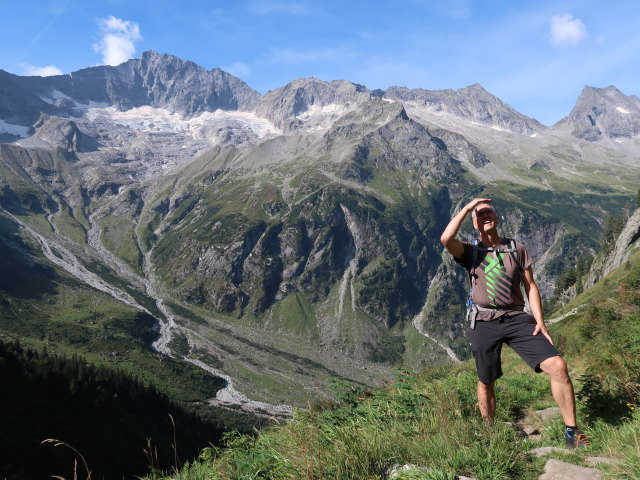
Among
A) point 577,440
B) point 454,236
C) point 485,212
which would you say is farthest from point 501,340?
point 485,212

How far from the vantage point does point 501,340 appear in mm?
7434

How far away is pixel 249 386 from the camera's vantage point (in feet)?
627

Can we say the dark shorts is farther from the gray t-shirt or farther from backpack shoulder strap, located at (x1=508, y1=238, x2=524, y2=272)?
backpack shoulder strap, located at (x1=508, y1=238, x2=524, y2=272)

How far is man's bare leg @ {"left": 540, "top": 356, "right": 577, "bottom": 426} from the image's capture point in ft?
21.2

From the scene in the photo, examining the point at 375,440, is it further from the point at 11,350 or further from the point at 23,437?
the point at 11,350

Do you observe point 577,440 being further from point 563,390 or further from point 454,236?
point 454,236

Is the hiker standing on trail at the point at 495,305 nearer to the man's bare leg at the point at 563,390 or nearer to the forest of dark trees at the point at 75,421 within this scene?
the man's bare leg at the point at 563,390

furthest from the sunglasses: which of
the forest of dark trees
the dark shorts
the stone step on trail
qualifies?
the forest of dark trees

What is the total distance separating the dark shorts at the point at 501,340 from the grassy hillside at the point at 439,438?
3.04 ft

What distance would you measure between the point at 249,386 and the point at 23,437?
462 ft

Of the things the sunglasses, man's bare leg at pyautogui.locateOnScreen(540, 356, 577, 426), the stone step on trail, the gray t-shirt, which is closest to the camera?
the stone step on trail

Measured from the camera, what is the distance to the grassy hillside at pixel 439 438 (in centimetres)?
518

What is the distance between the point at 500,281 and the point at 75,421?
9642 centimetres

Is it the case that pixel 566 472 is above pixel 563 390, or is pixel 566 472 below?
below
